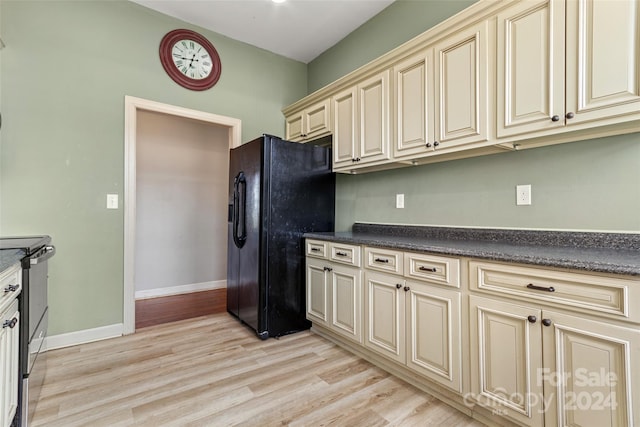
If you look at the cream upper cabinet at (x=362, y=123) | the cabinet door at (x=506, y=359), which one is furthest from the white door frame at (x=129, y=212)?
the cabinet door at (x=506, y=359)

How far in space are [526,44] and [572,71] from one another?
28cm

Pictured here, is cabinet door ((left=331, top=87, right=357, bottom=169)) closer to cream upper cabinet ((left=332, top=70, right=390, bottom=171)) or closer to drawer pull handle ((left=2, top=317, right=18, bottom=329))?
cream upper cabinet ((left=332, top=70, right=390, bottom=171))

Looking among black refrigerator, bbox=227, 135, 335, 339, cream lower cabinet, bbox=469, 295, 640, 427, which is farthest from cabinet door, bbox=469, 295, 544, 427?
black refrigerator, bbox=227, 135, 335, 339

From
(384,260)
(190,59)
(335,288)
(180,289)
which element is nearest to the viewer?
(384,260)

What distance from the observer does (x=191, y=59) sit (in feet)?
9.64

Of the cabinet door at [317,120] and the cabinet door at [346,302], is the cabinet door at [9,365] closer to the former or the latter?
the cabinet door at [346,302]

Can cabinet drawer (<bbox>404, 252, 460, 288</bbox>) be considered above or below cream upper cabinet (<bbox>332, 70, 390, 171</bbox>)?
below

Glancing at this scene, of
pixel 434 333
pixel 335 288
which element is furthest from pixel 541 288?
pixel 335 288

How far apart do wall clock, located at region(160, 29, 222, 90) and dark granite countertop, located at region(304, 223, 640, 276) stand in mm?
2029

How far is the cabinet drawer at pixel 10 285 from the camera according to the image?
1105 millimetres

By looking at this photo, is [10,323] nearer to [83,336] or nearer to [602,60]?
[83,336]

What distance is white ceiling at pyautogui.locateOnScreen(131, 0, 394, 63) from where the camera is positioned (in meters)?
2.67

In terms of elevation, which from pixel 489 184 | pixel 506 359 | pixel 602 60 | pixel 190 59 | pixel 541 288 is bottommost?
pixel 506 359

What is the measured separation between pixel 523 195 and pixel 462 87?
2.49 ft
